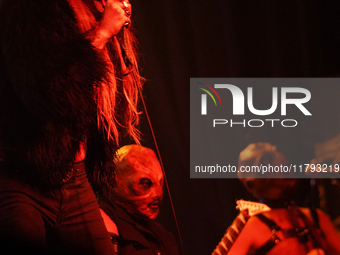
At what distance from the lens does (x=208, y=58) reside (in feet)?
5.09

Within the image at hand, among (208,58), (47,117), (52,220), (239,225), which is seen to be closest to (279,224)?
(239,225)

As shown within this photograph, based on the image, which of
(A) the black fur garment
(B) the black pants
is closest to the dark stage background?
(B) the black pants

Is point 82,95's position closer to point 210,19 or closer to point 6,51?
point 6,51

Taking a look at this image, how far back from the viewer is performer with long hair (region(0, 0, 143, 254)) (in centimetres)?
83

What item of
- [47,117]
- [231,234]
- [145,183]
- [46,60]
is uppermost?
[46,60]

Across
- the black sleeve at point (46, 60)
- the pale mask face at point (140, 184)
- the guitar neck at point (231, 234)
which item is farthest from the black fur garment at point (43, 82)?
the guitar neck at point (231, 234)

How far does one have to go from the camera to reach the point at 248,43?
158 cm

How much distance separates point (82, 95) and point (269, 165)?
999 mm

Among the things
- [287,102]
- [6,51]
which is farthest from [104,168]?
[287,102]

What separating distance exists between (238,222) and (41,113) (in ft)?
3.42

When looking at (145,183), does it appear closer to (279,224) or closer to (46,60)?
(279,224)

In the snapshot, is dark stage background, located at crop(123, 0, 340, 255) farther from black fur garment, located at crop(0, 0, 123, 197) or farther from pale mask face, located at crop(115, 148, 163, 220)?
black fur garment, located at crop(0, 0, 123, 197)

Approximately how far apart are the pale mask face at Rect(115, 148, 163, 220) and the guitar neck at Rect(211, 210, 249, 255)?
0.34 meters

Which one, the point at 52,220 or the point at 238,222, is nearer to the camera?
the point at 52,220
